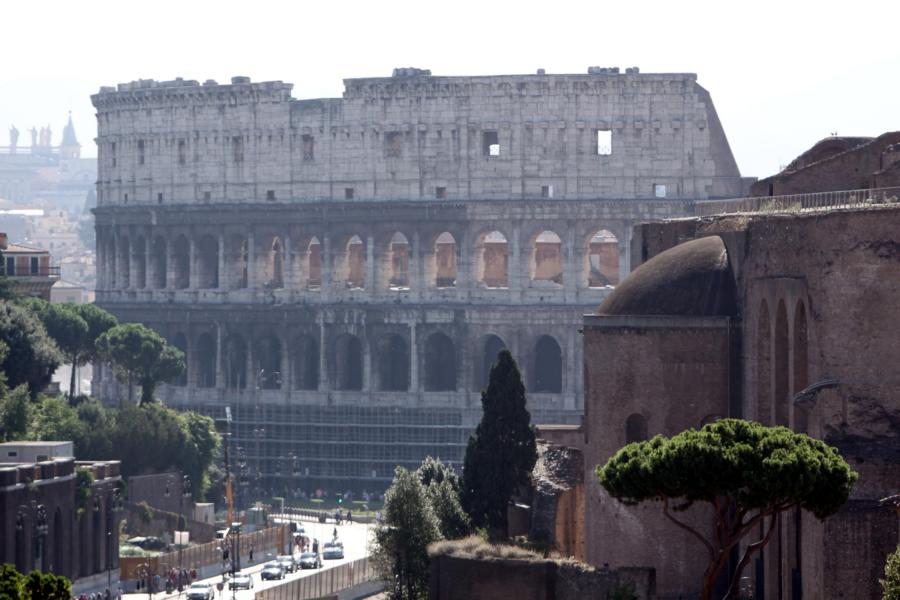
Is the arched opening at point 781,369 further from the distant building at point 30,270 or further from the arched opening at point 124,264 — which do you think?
the arched opening at point 124,264

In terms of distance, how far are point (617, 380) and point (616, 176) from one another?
49.8 m

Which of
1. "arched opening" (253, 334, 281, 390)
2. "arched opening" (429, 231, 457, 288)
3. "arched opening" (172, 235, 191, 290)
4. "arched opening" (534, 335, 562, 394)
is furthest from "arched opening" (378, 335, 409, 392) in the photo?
"arched opening" (172, 235, 191, 290)

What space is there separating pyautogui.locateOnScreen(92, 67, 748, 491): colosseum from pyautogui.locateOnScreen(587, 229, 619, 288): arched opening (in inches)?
5.2

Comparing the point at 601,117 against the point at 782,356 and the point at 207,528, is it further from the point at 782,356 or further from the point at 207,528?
the point at 782,356

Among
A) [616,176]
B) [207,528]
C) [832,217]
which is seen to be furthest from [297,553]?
[832,217]

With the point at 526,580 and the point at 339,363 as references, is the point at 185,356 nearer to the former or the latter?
the point at 339,363

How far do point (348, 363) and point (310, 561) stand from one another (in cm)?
2954

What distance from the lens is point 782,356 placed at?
53125mm

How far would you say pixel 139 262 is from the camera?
4550 inches

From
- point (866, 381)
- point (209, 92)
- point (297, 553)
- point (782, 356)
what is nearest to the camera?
point (866, 381)

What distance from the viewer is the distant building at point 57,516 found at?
6744 centimetres

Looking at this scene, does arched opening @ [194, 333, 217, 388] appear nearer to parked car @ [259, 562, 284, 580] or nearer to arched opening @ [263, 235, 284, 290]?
arched opening @ [263, 235, 284, 290]

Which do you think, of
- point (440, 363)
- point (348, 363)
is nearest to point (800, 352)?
point (440, 363)

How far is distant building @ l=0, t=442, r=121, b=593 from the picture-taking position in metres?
67.4
